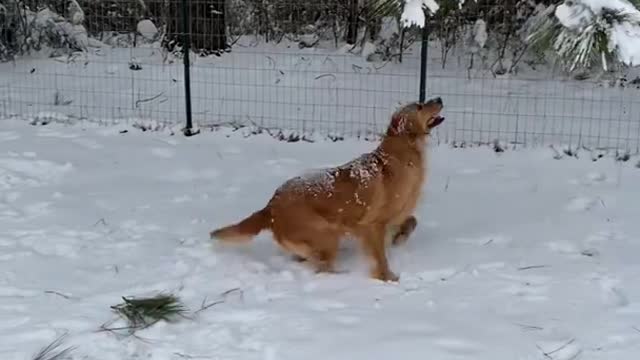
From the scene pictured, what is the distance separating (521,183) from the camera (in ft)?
20.9

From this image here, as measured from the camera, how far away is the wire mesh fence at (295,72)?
856 centimetres

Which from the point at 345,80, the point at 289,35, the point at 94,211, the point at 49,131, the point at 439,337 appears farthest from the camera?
the point at 289,35

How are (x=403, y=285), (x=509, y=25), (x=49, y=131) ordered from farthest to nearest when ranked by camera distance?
(x=509, y=25) < (x=49, y=131) < (x=403, y=285)

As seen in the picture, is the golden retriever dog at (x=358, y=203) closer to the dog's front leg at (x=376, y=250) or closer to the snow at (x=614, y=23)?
the dog's front leg at (x=376, y=250)

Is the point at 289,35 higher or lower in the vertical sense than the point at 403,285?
higher

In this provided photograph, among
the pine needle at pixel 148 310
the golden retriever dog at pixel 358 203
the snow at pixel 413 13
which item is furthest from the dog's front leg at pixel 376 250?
the snow at pixel 413 13

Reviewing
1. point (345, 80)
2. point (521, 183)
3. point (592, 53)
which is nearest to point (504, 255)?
point (521, 183)

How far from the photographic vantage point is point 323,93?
386 inches

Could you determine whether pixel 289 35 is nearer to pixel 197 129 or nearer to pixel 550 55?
pixel 197 129

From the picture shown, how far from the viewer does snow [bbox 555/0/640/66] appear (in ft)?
9.34

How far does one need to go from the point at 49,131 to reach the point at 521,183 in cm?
396

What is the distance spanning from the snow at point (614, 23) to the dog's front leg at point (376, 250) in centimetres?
184

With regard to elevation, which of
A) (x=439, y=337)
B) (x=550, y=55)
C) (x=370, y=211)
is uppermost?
(x=550, y=55)

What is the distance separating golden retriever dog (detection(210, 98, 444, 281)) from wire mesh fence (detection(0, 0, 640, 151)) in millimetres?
2941
